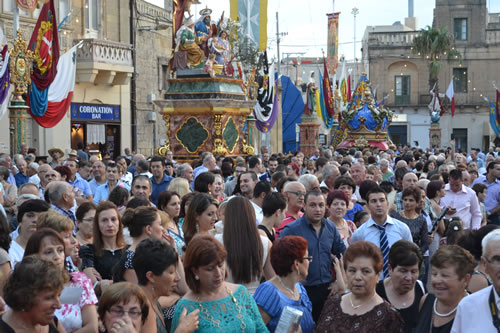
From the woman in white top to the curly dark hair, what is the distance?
6.00 feet

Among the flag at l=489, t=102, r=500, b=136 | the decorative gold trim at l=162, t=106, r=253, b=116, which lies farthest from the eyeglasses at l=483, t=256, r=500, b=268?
the flag at l=489, t=102, r=500, b=136

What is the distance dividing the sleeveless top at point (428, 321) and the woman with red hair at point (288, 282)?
2.75 feet

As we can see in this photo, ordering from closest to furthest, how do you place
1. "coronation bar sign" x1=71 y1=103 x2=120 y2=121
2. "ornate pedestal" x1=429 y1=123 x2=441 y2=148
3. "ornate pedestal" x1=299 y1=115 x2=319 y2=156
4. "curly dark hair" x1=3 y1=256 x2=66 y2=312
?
"curly dark hair" x1=3 y1=256 x2=66 y2=312 < "coronation bar sign" x1=71 y1=103 x2=120 y2=121 < "ornate pedestal" x1=299 y1=115 x2=319 y2=156 < "ornate pedestal" x1=429 y1=123 x2=441 y2=148

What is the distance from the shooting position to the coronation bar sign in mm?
27000

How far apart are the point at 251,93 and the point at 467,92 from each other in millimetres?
41071

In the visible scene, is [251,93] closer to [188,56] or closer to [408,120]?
[188,56]

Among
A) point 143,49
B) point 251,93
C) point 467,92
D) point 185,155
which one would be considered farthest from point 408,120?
point 185,155

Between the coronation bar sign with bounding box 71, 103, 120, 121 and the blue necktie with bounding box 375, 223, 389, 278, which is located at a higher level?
the coronation bar sign with bounding box 71, 103, 120, 121

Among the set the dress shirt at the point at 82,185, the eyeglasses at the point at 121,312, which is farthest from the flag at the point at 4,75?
the eyeglasses at the point at 121,312

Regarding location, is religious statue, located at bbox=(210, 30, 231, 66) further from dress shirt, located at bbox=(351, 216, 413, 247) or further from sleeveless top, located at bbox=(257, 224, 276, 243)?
sleeveless top, located at bbox=(257, 224, 276, 243)

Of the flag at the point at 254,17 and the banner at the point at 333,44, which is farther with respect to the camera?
the banner at the point at 333,44

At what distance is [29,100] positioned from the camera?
16.2 meters

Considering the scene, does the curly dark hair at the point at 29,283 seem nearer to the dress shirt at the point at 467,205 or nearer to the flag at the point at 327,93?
the dress shirt at the point at 467,205

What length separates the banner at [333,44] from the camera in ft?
116
